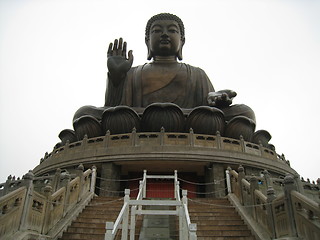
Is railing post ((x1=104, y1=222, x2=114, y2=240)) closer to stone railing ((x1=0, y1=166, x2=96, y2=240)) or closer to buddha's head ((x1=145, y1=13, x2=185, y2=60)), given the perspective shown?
stone railing ((x1=0, y1=166, x2=96, y2=240))

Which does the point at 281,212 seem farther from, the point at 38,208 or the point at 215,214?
the point at 38,208

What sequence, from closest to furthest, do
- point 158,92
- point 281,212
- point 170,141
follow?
1. point 281,212
2. point 170,141
3. point 158,92

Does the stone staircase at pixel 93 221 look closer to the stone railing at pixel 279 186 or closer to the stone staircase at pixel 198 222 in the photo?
the stone staircase at pixel 198 222

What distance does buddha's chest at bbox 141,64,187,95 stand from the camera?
50.1 feet

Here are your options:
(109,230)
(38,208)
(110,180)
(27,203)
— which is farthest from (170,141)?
(109,230)

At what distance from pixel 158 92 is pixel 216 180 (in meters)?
6.77

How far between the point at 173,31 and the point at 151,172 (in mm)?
8866

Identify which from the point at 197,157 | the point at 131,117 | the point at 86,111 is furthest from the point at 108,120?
the point at 197,157

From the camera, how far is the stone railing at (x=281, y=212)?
4.01 metres

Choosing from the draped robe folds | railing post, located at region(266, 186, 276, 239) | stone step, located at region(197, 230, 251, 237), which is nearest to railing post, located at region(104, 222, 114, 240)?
stone step, located at region(197, 230, 251, 237)

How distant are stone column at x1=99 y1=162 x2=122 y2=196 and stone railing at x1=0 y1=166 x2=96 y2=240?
101 inches

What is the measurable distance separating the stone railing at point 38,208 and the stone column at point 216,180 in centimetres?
418

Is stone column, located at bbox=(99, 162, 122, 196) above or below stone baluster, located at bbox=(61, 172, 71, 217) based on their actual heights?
above

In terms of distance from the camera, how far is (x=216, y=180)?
9.62 meters
